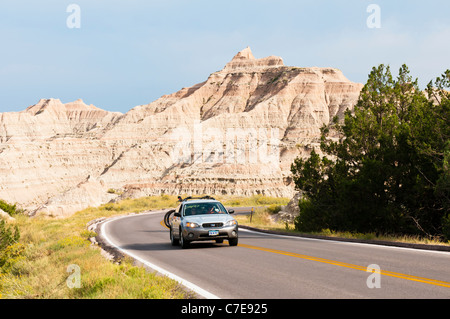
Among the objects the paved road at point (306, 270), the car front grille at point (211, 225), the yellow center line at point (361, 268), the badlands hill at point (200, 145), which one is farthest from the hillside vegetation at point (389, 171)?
the badlands hill at point (200, 145)

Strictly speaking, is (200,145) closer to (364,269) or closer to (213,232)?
(213,232)

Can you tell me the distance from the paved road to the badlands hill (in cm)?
5767

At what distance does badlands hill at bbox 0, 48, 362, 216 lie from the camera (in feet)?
284

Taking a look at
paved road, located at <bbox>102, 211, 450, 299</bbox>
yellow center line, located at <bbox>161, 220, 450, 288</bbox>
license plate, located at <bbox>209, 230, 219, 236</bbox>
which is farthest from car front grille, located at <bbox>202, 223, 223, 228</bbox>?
yellow center line, located at <bbox>161, 220, 450, 288</bbox>

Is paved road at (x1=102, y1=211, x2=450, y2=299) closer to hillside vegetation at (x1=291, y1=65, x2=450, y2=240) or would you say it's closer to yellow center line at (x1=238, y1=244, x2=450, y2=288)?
yellow center line at (x1=238, y1=244, x2=450, y2=288)

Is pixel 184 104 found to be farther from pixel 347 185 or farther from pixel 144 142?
pixel 347 185

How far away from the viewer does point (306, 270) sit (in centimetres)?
1021

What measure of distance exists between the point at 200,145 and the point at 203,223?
89.8m

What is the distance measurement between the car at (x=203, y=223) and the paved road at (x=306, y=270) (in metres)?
0.45

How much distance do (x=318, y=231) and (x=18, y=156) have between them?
9792 cm

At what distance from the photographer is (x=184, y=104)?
130250 mm

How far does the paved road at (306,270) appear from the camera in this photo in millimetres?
7754

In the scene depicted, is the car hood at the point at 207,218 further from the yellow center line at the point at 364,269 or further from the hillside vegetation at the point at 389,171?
the hillside vegetation at the point at 389,171
